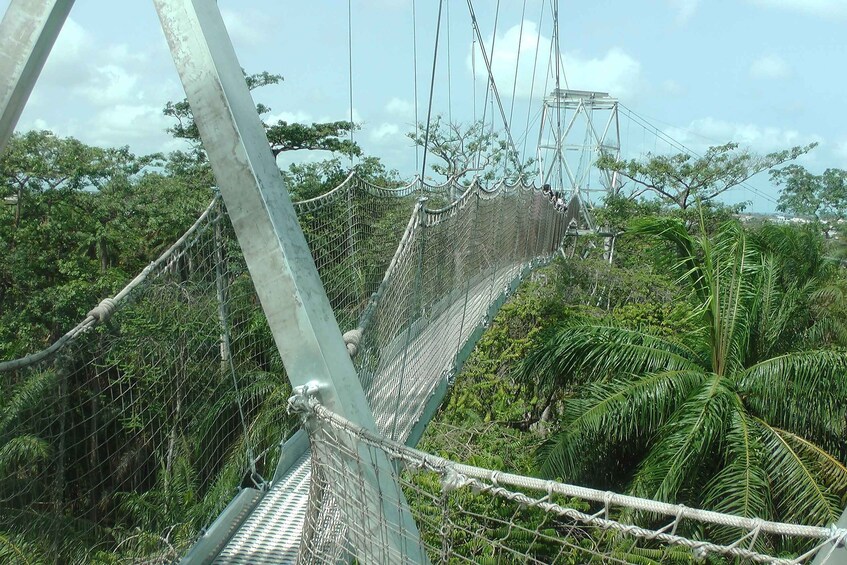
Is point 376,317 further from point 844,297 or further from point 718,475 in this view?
point 844,297

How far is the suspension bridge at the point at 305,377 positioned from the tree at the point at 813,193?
91.3 feet

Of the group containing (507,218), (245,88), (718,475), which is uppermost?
(245,88)

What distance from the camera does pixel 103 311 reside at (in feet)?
8.18

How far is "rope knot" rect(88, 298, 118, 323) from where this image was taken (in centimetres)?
247

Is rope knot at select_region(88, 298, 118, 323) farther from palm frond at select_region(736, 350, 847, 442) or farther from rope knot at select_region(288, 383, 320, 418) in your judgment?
palm frond at select_region(736, 350, 847, 442)

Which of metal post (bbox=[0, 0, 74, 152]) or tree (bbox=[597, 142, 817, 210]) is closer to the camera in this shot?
metal post (bbox=[0, 0, 74, 152])

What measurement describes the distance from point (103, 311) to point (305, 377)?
851 mm

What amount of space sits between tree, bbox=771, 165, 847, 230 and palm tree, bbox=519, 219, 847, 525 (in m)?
24.5

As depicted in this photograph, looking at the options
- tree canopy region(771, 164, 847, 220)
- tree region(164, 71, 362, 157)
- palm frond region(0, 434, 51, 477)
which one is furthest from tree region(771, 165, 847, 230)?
palm frond region(0, 434, 51, 477)

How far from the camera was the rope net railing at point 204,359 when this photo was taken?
3.19 meters

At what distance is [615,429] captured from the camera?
6.66 m

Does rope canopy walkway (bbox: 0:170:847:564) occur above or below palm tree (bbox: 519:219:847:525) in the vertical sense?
above

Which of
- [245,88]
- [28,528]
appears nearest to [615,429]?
[28,528]

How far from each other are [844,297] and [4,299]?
934cm
